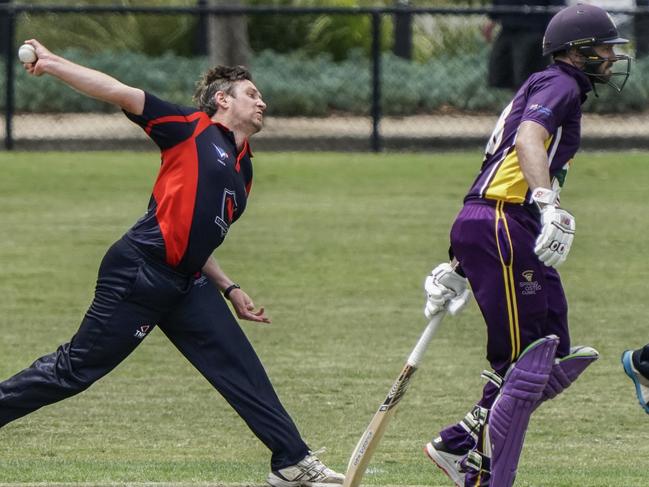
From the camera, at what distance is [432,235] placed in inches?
573

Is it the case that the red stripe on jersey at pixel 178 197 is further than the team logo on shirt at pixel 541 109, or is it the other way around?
the red stripe on jersey at pixel 178 197

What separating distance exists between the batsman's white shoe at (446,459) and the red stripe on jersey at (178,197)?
142 cm

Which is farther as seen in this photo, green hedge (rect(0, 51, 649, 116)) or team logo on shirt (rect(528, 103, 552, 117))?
green hedge (rect(0, 51, 649, 116))

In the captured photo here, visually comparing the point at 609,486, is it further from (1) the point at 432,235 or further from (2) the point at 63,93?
(2) the point at 63,93

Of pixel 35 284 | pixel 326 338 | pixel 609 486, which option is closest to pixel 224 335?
pixel 609 486

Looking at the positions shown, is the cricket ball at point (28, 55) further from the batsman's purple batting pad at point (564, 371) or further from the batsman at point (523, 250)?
the batsman's purple batting pad at point (564, 371)

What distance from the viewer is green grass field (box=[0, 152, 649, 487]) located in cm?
744

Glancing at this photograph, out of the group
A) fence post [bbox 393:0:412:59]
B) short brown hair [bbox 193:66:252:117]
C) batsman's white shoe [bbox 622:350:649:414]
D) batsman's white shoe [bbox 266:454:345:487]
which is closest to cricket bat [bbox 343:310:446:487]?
batsman's white shoe [bbox 266:454:345:487]

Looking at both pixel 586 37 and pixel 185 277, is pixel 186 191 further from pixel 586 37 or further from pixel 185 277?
pixel 586 37

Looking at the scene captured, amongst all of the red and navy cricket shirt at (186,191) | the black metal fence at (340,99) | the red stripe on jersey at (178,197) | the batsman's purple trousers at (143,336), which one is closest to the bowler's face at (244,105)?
the red and navy cricket shirt at (186,191)

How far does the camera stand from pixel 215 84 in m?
6.39

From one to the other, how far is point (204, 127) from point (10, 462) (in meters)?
1.99

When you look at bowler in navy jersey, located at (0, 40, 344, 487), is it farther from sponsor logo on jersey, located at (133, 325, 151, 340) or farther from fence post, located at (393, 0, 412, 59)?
fence post, located at (393, 0, 412, 59)

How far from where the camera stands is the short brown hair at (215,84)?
6.37 metres
